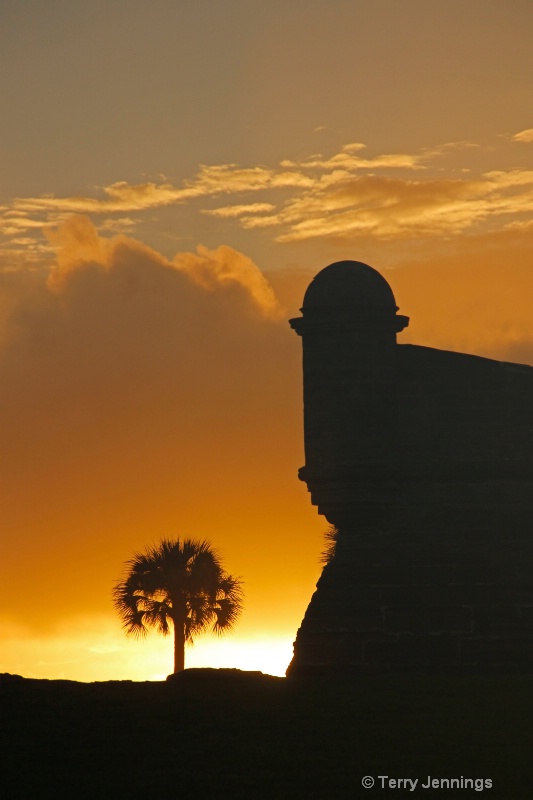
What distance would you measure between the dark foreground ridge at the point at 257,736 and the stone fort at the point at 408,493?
2.79 meters

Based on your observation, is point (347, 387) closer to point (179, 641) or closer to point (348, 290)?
point (348, 290)

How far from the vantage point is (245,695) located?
24156 mm

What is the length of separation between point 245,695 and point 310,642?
5539mm

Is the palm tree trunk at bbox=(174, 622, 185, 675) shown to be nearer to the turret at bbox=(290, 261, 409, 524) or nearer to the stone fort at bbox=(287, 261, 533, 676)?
the stone fort at bbox=(287, 261, 533, 676)

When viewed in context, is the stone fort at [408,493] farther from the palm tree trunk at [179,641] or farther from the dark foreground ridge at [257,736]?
the palm tree trunk at [179,641]

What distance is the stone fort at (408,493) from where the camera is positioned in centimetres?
2928

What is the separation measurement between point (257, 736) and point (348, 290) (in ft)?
40.9

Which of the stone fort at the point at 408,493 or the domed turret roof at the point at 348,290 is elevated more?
the domed turret roof at the point at 348,290

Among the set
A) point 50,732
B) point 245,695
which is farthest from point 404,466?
point 50,732

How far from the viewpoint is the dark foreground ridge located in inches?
704

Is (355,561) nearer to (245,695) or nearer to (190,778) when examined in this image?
(245,695)

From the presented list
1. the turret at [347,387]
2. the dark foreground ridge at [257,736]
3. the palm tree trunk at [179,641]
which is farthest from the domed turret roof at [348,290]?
the palm tree trunk at [179,641]

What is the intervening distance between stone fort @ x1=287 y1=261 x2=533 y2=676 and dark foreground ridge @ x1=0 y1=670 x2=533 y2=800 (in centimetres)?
279

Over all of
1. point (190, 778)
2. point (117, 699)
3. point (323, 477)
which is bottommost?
point (190, 778)
